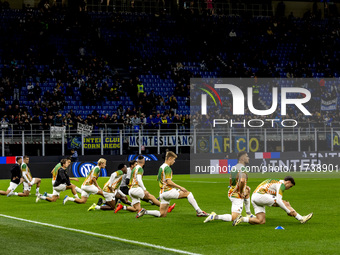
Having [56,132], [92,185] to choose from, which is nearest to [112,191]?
[92,185]

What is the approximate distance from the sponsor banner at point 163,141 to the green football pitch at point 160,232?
17.2 metres

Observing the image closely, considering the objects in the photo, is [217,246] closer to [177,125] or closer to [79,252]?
[79,252]

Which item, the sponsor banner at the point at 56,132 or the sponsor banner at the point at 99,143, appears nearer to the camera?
the sponsor banner at the point at 56,132

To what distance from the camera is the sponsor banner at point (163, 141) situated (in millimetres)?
39500

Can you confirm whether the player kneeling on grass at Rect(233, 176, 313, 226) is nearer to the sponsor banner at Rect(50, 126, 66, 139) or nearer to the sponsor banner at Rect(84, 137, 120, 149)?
the sponsor banner at Rect(50, 126, 66, 139)

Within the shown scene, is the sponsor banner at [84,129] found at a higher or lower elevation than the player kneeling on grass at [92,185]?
higher

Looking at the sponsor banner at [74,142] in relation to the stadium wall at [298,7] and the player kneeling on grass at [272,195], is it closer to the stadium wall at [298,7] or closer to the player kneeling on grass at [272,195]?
the player kneeling on grass at [272,195]

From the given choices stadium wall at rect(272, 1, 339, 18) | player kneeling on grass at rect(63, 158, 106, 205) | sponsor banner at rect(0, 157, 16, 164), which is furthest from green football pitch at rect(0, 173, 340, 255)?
stadium wall at rect(272, 1, 339, 18)

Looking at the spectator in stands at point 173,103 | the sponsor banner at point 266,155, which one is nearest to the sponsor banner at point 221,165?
the sponsor banner at point 266,155

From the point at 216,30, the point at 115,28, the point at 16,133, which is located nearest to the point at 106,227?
the point at 16,133

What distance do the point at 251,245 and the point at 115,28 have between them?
4074 centimetres

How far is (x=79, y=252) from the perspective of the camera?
38.0 ft

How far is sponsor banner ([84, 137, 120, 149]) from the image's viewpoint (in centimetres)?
3831

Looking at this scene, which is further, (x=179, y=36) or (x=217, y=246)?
(x=179, y=36)
